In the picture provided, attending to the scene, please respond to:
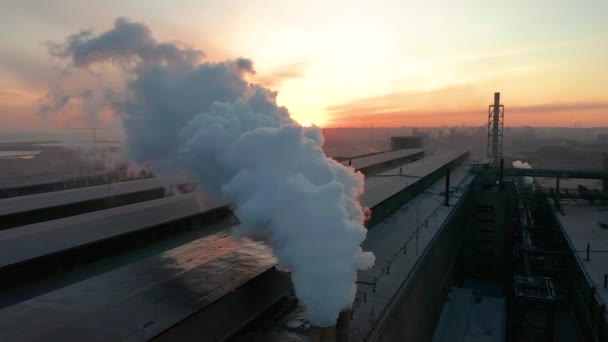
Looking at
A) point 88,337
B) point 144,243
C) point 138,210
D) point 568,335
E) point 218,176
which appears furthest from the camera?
point 568,335

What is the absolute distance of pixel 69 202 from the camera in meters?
24.2

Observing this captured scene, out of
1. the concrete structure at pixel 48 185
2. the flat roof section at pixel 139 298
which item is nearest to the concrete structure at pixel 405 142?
the concrete structure at pixel 48 185

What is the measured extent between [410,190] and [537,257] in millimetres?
10532

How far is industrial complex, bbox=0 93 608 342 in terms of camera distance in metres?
11.5

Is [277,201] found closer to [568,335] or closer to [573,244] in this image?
[568,335]

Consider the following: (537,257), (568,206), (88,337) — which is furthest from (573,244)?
(88,337)

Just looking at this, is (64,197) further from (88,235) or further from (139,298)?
(139,298)

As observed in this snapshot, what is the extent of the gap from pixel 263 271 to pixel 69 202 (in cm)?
1563

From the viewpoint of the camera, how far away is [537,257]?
2989 cm

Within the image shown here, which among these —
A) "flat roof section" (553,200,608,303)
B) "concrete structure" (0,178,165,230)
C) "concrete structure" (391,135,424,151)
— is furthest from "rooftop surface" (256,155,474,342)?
"concrete structure" (391,135,424,151)

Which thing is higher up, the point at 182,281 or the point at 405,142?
the point at 405,142

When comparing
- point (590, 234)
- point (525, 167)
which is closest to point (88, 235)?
point (590, 234)

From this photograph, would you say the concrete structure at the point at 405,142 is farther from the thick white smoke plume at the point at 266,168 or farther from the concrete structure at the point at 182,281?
the thick white smoke plume at the point at 266,168

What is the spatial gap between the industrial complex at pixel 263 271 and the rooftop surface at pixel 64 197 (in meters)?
0.10
